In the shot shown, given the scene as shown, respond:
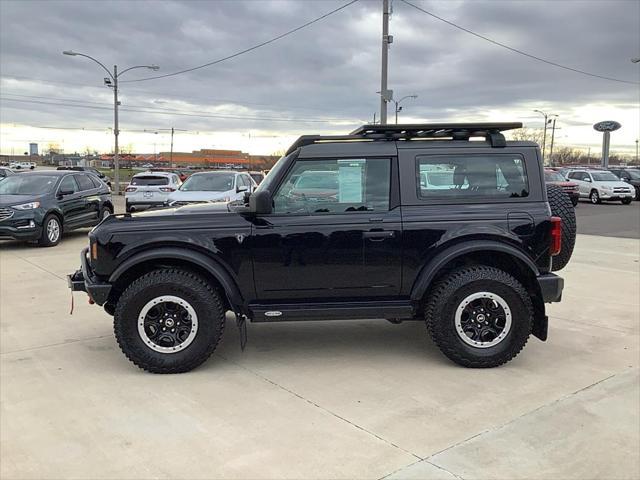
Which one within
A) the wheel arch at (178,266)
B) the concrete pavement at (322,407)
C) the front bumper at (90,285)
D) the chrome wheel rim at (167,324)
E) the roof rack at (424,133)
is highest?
the roof rack at (424,133)

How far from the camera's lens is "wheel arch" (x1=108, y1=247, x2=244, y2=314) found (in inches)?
169

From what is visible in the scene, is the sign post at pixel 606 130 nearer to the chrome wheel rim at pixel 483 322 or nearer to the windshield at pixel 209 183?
the windshield at pixel 209 183

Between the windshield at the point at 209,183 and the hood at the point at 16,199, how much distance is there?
364 centimetres

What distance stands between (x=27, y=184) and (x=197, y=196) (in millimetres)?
3598

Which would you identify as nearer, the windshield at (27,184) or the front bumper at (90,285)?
the front bumper at (90,285)

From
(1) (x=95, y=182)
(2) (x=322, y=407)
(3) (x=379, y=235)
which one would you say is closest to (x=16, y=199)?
(1) (x=95, y=182)

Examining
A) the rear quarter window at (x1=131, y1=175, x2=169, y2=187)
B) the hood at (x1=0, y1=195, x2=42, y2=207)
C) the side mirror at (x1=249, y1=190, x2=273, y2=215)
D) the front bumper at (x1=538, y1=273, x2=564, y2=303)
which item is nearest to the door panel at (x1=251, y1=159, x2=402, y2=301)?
the side mirror at (x1=249, y1=190, x2=273, y2=215)

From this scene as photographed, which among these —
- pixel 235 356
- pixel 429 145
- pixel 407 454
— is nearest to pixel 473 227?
pixel 429 145

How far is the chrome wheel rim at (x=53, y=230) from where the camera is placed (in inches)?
440

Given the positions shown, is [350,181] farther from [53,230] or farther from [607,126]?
[607,126]

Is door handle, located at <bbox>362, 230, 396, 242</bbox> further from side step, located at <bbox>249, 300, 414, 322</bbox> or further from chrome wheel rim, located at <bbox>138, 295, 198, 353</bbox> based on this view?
chrome wheel rim, located at <bbox>138, 295, 198, 353</bbox>

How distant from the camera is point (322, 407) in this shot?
3.76 meters

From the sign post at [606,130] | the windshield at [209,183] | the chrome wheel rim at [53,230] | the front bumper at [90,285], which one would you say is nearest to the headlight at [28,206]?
the chrome wheel rim at [53,230]

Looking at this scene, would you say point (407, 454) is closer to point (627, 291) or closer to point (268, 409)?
point (268, 409)
